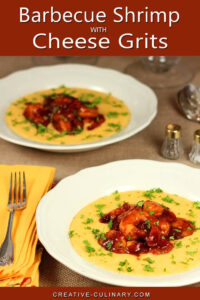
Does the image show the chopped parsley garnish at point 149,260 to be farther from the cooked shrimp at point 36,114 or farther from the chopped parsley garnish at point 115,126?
the cooked shrimp at point 36,114

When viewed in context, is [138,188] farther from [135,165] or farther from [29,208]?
[29,208]

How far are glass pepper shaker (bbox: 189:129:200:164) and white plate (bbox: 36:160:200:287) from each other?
45cm

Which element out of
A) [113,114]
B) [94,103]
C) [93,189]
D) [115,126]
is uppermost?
[94,103]

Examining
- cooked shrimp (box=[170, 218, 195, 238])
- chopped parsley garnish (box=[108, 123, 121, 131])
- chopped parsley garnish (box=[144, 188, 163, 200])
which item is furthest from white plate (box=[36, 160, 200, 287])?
chopped parsley garnish (box=[108, 123, 121, 131])

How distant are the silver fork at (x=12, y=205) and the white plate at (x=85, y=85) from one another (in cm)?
68

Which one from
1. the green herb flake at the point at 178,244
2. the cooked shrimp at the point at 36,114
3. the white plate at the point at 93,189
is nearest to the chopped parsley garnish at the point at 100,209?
the white plate at the point at 93,189

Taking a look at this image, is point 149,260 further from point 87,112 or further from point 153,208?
point 87,112

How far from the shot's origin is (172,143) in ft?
13.3

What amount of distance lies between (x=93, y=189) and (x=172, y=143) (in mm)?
827

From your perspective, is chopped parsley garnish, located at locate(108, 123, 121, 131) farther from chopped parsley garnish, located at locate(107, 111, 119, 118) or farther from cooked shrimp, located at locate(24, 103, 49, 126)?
cooked shrimp, located at locate(24, 103, 49, 126)

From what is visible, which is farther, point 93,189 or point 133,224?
point 93,189

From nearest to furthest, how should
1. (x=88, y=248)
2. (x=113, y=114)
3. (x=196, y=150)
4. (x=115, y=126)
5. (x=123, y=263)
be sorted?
(x=123, y=263)
(x=88, y=248)
(x=196, y=150)
(x=115, y=126)
(x=113, y=114)

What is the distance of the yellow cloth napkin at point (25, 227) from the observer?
2.91m

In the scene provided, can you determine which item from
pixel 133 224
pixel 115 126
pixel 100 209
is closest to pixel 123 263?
pixel 133 224
